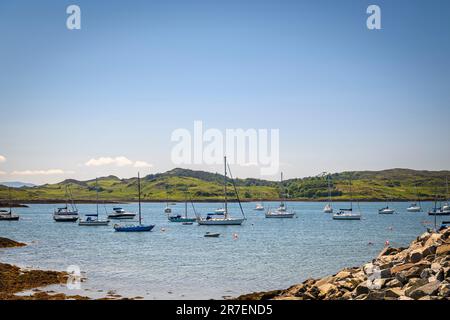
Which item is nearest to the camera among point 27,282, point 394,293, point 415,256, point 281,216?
point 394,293

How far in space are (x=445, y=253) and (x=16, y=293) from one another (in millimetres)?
25643

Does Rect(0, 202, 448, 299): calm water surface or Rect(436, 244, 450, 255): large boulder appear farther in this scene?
Rect(0, 202, 448, 299): calm water surface

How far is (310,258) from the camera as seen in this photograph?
56.4 metres

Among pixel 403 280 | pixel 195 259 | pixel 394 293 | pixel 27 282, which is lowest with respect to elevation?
pixel 195 259

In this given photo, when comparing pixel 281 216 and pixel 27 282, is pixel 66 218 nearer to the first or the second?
pixel 281 216

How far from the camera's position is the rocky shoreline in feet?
61.9

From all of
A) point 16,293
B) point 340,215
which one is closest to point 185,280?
point 16,293

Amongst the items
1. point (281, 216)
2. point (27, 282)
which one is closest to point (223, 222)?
point (281, 216)

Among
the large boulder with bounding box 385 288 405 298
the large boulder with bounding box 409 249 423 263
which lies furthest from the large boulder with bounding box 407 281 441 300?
the large boulder with bounding box 409 249 423 263

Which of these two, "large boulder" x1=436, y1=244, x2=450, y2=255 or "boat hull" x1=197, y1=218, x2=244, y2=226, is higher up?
"large boulder" x1=436, y1=244, x2=450, y2=255

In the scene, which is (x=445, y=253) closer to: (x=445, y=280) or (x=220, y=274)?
(x=445, y=280)

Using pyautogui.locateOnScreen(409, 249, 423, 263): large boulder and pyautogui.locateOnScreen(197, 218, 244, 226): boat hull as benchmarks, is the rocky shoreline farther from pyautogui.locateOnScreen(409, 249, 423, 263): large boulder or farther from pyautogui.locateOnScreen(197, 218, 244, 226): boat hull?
pyautogui.locateOnScreen(197, 218, 244, 226): boat hull

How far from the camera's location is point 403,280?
21250mm

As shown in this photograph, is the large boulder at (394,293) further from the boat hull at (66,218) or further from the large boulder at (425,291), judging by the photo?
the boat hull at (66,218)
